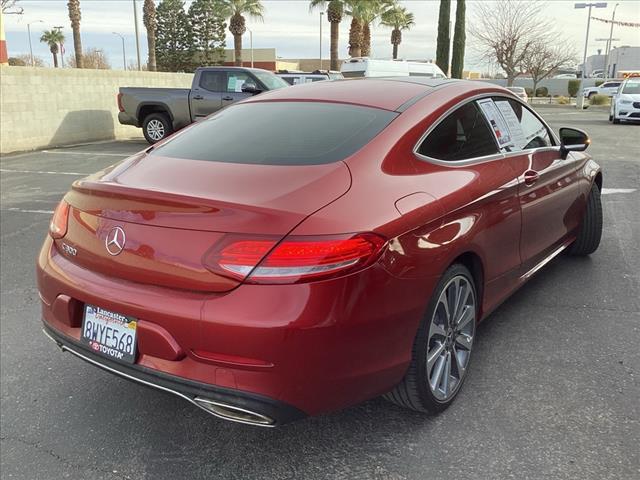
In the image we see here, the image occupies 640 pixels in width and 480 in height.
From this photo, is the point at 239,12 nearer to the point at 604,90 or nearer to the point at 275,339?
the point at 604,90

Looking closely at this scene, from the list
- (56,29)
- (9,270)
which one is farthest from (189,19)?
(9,270)

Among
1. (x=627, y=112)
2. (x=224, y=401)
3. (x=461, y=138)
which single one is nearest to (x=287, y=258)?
(x=224, y=401)

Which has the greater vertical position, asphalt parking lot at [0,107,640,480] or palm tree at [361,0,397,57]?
palm tree at [361,0,397,57]

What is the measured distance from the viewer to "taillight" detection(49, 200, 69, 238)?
8.87 feet

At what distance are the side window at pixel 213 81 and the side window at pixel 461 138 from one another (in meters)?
11.6

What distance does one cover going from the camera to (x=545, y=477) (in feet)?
7.91

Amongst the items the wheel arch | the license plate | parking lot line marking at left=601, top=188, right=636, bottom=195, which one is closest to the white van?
parking lot line marking at left=601, top=188, right=636, bottom=195

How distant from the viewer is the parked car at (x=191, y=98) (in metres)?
13.8

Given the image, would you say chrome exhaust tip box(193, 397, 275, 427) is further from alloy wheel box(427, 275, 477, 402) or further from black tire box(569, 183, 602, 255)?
black tire box(569, 183, 602, 255)

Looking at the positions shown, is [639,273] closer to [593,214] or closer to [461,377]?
[593,214]

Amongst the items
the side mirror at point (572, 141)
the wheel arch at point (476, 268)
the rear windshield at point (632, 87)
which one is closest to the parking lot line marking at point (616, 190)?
the side mirror at point (572, 141)

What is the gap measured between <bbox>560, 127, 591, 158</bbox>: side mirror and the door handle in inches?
29.6

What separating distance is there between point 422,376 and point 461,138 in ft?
4.24

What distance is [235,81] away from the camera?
45.9ft
